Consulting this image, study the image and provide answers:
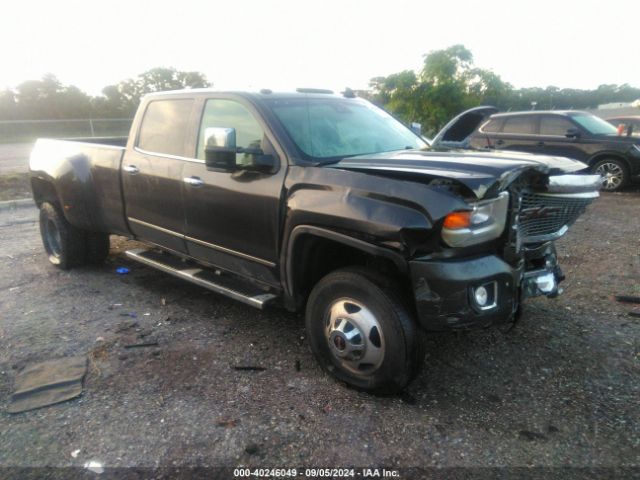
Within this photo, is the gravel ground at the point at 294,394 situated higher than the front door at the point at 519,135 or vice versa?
the front door at the point at 519,135

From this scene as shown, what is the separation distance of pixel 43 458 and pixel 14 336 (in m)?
1.77

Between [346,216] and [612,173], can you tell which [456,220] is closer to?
[346,216]

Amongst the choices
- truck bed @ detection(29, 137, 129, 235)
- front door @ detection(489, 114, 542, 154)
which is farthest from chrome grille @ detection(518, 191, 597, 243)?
front door @ detection(489, 114, 542, 154)

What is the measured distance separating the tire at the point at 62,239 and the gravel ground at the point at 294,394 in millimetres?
816

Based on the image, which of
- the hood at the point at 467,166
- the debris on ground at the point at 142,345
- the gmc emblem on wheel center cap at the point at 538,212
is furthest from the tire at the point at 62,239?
the gmc emblem on wheel center cap at the point at 538,212

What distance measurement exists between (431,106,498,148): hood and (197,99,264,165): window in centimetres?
153

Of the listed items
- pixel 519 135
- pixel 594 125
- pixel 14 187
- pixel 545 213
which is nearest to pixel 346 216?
pixel 545 213

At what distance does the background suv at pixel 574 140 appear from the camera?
9836 mm

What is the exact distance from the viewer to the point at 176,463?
2.59 metres

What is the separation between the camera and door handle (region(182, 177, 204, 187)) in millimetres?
3938

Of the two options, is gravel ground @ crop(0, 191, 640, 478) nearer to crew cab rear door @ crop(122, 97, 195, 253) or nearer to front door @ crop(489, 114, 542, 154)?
crew cab rear door @ crop(122, 97, 195, 253)

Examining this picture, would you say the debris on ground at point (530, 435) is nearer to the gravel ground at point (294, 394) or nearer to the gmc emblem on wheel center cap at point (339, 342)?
the gravel ground at point (294, 394)

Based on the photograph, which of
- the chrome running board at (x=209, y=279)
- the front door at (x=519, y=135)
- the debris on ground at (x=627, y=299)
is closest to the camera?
the chrome running board at (x=209, y=279)

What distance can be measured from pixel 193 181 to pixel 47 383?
1727 mm
